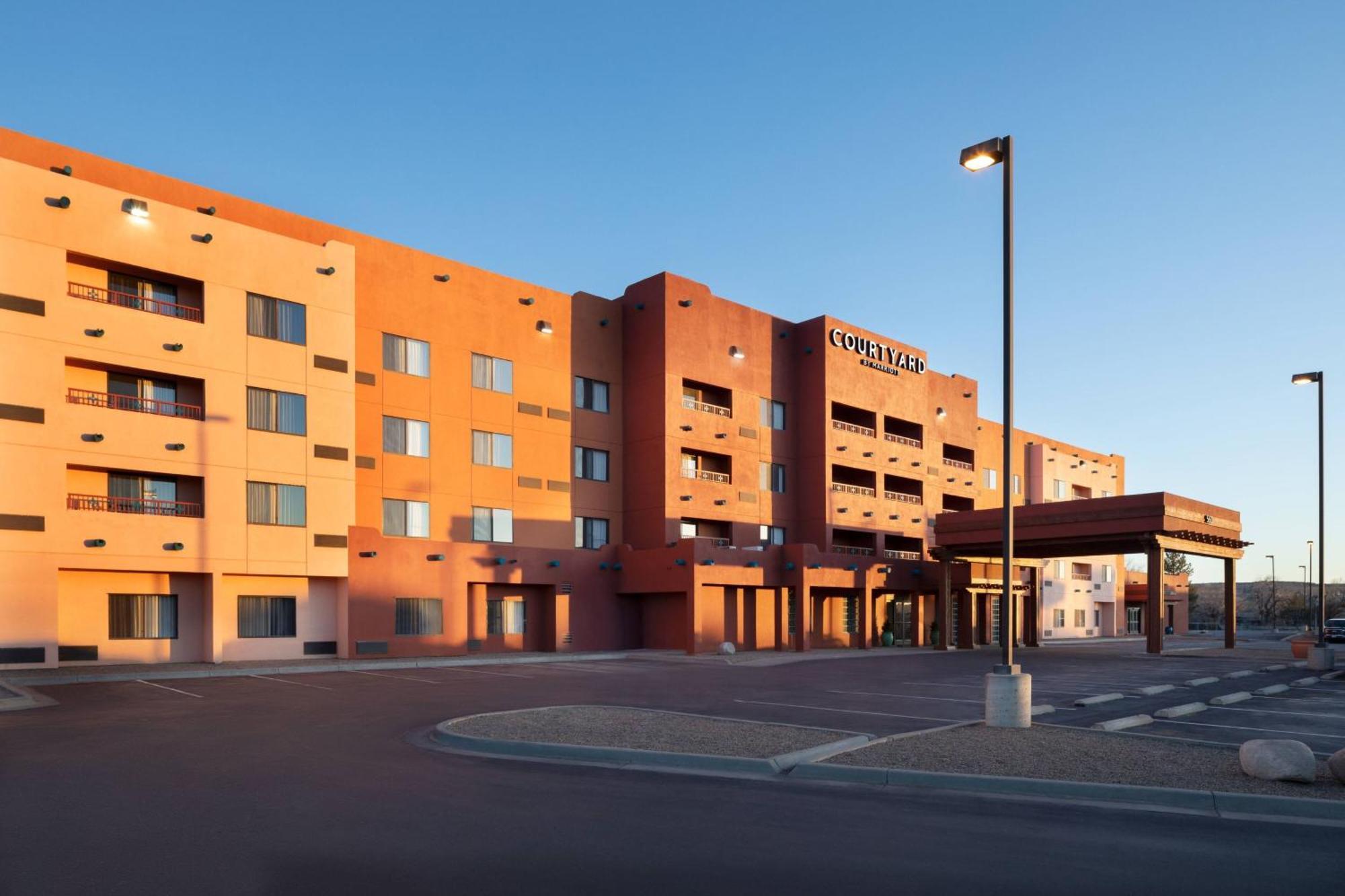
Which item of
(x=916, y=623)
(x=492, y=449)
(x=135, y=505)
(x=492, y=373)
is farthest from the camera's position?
(x=916, y=623)

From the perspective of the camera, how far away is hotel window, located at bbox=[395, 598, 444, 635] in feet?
116

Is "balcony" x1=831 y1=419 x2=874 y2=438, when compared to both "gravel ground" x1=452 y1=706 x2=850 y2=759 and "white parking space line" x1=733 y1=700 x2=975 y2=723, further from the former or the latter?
"gravel ground" x1=452 y1=706 x2=850 y2=759

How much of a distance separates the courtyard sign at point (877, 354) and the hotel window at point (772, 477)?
273 inches

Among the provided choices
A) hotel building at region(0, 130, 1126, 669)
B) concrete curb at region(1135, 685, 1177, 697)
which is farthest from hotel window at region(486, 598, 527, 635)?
concrete curb at region(1135, 685, 1177, 697)

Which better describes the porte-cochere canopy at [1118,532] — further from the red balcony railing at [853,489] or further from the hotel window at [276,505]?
the hotel window at [276,505]

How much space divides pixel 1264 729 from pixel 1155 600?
92.6ft

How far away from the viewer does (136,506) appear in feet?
99.6

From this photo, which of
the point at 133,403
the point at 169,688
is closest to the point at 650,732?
the point at 169,688

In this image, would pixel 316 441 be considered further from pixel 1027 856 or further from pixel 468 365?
pixel 1027 856

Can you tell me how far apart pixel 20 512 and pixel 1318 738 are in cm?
3101

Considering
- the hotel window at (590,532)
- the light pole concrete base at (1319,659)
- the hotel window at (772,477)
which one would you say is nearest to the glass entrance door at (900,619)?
the hotel window at (772,477)

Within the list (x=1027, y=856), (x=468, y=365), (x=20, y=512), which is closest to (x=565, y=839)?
(x=1027, y=856)

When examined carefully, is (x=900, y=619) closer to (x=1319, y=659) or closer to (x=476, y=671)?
(x=1319, y=659)

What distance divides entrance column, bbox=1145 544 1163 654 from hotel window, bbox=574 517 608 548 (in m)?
23.7
